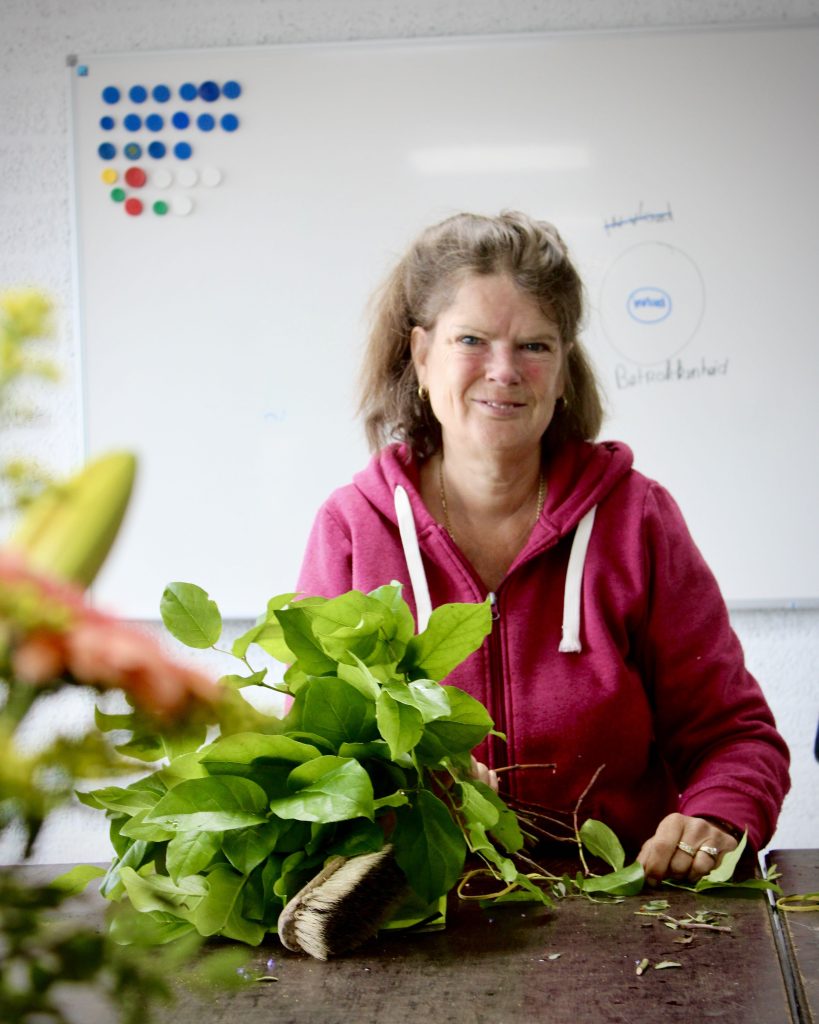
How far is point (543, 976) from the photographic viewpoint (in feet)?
2.69

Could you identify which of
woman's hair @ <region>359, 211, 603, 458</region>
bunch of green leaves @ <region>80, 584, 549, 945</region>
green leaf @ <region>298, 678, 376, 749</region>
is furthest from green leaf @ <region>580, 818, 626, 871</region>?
woman's hair @ <region>359, 211, 603, 458</region>

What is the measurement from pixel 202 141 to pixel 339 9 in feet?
1.27

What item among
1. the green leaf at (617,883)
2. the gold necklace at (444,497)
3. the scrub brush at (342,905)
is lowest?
the green leaf at (617,883)

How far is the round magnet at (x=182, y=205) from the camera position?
2.48 metres

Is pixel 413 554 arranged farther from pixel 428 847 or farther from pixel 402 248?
pixel 402 248

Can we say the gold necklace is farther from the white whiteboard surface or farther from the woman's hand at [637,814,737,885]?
the white whiteboard surface

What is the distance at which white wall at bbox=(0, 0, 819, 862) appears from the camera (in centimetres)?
238

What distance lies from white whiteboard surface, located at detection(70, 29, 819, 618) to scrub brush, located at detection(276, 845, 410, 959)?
162 centimetres

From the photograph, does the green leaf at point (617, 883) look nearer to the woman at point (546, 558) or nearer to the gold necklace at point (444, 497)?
the woman at point (546, 558)

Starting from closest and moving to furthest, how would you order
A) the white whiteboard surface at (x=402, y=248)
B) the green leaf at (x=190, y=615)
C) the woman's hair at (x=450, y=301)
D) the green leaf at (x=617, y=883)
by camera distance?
1. the green leaf at (x=190, y=615)
2. the green leaf at (x=617, y=883)
3. the woman's hair at (x=450, y=301)
4. the white whiteboard surface at (x=402, y=248)

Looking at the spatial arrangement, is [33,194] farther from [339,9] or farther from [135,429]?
[339,9]

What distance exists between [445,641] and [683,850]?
36cm

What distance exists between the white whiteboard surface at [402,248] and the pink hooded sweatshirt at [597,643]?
1.02m

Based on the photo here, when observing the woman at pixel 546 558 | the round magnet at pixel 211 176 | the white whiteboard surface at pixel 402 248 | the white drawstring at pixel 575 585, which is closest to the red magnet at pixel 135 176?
the white whiteboard surface at pixel 402 248
